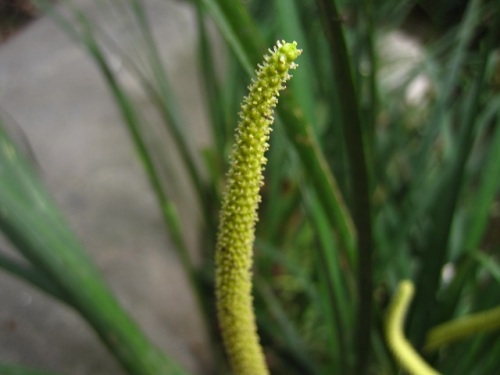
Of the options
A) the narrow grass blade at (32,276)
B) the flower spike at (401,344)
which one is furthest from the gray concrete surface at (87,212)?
the flower spike at (401,344)

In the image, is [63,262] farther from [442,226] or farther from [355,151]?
[442,226]

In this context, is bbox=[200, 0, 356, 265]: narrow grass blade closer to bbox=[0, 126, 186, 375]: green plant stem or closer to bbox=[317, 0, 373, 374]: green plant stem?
bbox=[317, 0, 373, 374]: green plant stem

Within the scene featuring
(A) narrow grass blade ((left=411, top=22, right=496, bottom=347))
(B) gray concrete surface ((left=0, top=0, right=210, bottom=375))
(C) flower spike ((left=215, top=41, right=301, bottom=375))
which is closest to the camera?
(C) flower spike ((left=215, top=41, right=301, bottom=375))

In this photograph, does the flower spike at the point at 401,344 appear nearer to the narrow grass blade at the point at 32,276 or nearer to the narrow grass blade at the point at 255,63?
the narrow grass blade at the point at 255,63

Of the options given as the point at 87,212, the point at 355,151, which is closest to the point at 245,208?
the point at 355,151

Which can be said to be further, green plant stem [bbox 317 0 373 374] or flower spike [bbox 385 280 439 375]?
flower spike [bbox 385 280 439 375]

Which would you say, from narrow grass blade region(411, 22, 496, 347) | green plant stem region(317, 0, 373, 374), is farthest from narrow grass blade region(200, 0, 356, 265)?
narrow grass blade region(411, 22, 496, 347)
